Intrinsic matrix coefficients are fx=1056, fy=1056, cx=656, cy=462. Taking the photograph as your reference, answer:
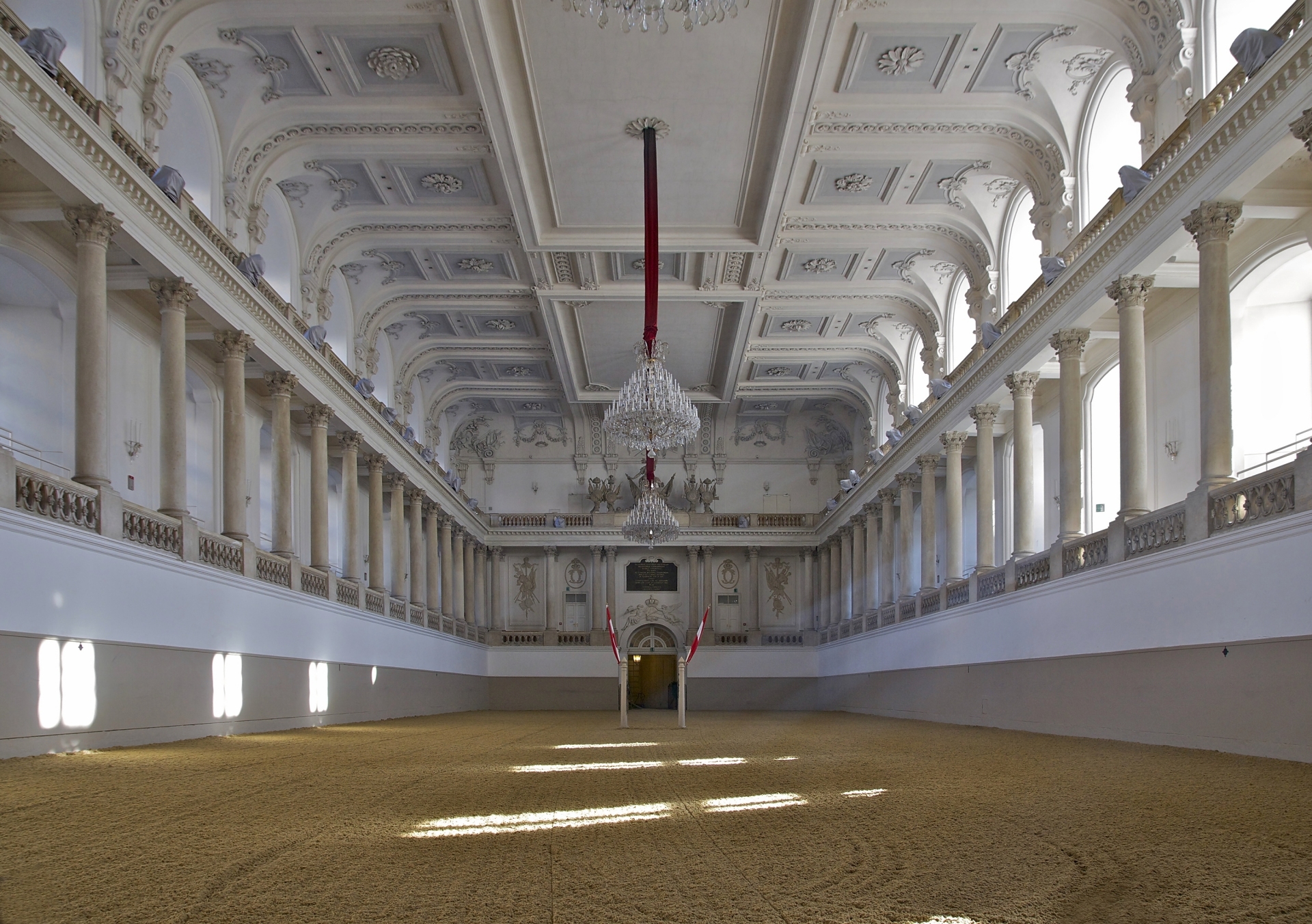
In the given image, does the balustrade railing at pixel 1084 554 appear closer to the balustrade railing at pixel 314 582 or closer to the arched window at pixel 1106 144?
the arched window at pixel 1106 144

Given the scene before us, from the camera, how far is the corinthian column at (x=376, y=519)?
23.5 m

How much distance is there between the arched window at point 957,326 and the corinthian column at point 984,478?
119 inches

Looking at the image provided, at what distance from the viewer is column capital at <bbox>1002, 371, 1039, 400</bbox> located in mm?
17734

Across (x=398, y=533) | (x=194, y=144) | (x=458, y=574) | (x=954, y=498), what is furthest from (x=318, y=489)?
(x=954, y=498)

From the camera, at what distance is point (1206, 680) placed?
1099 centimetres

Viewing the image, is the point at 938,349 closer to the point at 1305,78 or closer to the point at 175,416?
the point at 1305,78

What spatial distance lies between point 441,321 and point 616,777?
19.7 m

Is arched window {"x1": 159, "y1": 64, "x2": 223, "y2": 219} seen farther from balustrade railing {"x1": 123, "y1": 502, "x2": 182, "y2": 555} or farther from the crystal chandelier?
the crystal chandelier

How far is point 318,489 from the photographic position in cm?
1969

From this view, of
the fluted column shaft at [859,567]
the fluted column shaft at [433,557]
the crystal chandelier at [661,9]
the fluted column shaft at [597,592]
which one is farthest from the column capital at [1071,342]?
the fluted column shaft at [597,592]

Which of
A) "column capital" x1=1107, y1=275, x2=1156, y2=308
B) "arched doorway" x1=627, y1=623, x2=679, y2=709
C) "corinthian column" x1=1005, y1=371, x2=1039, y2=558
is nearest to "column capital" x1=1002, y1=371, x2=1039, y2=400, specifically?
"corinthian column" x1=1005, y1=371, x2=1039, y2=558

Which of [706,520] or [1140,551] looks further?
[706,520]

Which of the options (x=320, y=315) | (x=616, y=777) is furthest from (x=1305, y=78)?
(x=320, y=315)

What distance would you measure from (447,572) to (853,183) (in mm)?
16885
